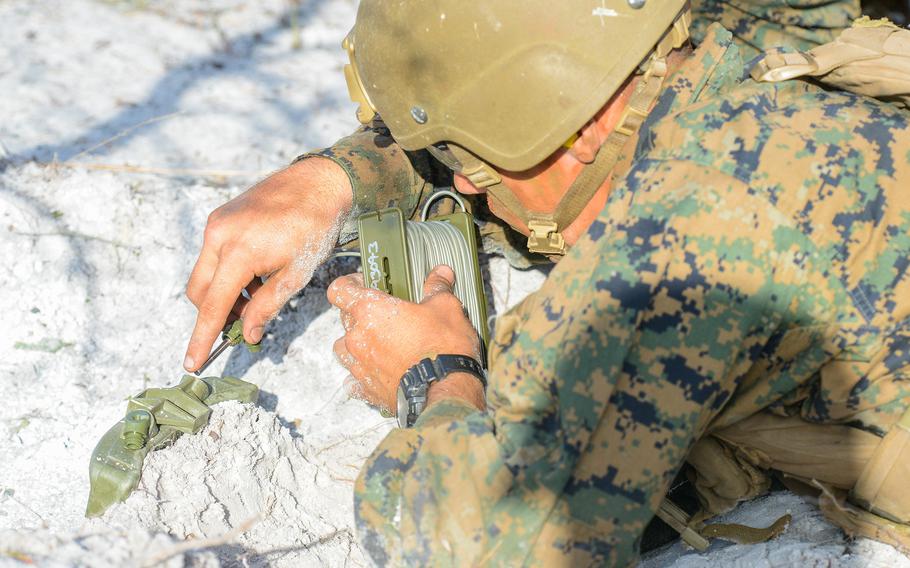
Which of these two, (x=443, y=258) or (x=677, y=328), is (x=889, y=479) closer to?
(x=677, y=328)

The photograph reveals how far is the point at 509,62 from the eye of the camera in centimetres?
227

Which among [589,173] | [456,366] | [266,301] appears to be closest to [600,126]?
[589,173]

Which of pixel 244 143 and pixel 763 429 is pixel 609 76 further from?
pixel 244 143

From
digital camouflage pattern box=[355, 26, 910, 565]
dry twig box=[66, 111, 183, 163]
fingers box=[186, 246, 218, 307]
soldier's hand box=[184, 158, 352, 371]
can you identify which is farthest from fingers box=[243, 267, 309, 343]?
dry twig box=[66, 111, 183, 163]

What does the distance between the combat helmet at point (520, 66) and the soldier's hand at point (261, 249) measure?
2.27 feet

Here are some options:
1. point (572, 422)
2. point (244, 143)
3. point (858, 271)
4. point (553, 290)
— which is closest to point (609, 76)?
point (553, 290)

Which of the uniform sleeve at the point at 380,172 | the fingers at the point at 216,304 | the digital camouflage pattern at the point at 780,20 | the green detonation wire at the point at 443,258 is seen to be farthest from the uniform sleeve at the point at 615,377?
the digital camouflage pattern at the point at 780,20

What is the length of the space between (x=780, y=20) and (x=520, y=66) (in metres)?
2.03

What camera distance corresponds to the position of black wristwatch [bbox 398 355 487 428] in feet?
8.07

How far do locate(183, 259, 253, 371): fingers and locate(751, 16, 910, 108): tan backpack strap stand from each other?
171 centimetres

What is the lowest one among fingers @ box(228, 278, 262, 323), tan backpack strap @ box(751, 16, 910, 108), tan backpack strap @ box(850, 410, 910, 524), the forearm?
fingers @ box(228, 278, 262, 323)

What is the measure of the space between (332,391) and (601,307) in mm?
1822

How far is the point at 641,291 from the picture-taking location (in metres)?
1.85

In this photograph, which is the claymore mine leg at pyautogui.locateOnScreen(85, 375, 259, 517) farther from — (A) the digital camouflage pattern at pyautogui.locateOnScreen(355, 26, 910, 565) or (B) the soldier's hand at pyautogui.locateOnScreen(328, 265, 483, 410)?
(A) the digital camouflage pattern at pyautogui.locateOnScreen(355, 26, 910, 565)
